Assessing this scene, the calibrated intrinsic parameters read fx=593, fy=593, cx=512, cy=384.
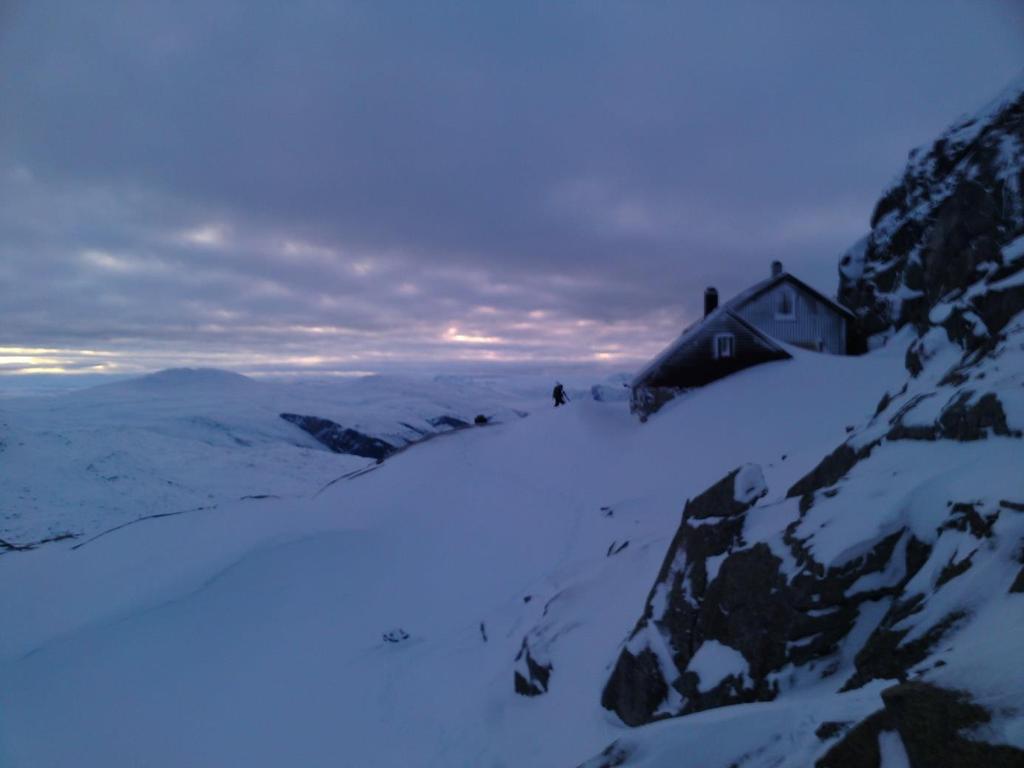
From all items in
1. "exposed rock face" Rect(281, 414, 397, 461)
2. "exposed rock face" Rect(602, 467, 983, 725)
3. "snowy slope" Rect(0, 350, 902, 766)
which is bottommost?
"exposed rock face" Rect(281, 414, 397, 461)

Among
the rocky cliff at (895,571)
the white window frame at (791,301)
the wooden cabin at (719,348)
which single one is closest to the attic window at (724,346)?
the wooden cabin at (719,348)

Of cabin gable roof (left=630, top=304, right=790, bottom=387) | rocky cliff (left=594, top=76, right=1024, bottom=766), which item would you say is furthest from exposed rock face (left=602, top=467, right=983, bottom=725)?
cabin gable roof (left=630, top=304, right=790, bottom=387)

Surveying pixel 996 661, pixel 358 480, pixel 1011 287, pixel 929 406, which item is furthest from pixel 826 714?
pixel 358 480

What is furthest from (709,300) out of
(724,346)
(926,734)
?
(926,734)

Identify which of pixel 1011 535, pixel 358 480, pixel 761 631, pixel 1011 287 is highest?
pixel 1011 287

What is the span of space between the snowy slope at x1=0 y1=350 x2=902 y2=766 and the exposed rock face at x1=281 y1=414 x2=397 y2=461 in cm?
5874

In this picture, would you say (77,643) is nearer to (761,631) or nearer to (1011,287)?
(761,631)

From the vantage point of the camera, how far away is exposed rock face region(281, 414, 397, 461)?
8012cm

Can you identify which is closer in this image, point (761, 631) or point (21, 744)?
point (761, 631)

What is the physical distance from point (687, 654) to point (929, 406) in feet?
12.2

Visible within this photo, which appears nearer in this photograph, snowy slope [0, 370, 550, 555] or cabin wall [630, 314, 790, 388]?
cabin wall [630, 314, 790, 388]

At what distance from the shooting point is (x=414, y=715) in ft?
31.1

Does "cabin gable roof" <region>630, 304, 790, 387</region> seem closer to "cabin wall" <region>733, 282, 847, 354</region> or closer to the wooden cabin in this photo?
the wooden cabin

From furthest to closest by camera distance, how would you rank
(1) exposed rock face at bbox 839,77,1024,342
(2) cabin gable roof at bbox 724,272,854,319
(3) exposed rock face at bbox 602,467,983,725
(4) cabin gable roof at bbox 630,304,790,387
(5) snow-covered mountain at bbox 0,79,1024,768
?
(2) cabin gable roof at bbox 724,272,854,319 < (4) cabin gable roof at bbox 630,304,790,387 < (1) exposed rock face at bbox 839,77,1024,342 < (3) exposed rock face at bbox 602,467,983,725 < (5) snow-covered mountain at bbox 0,79,1024,768
